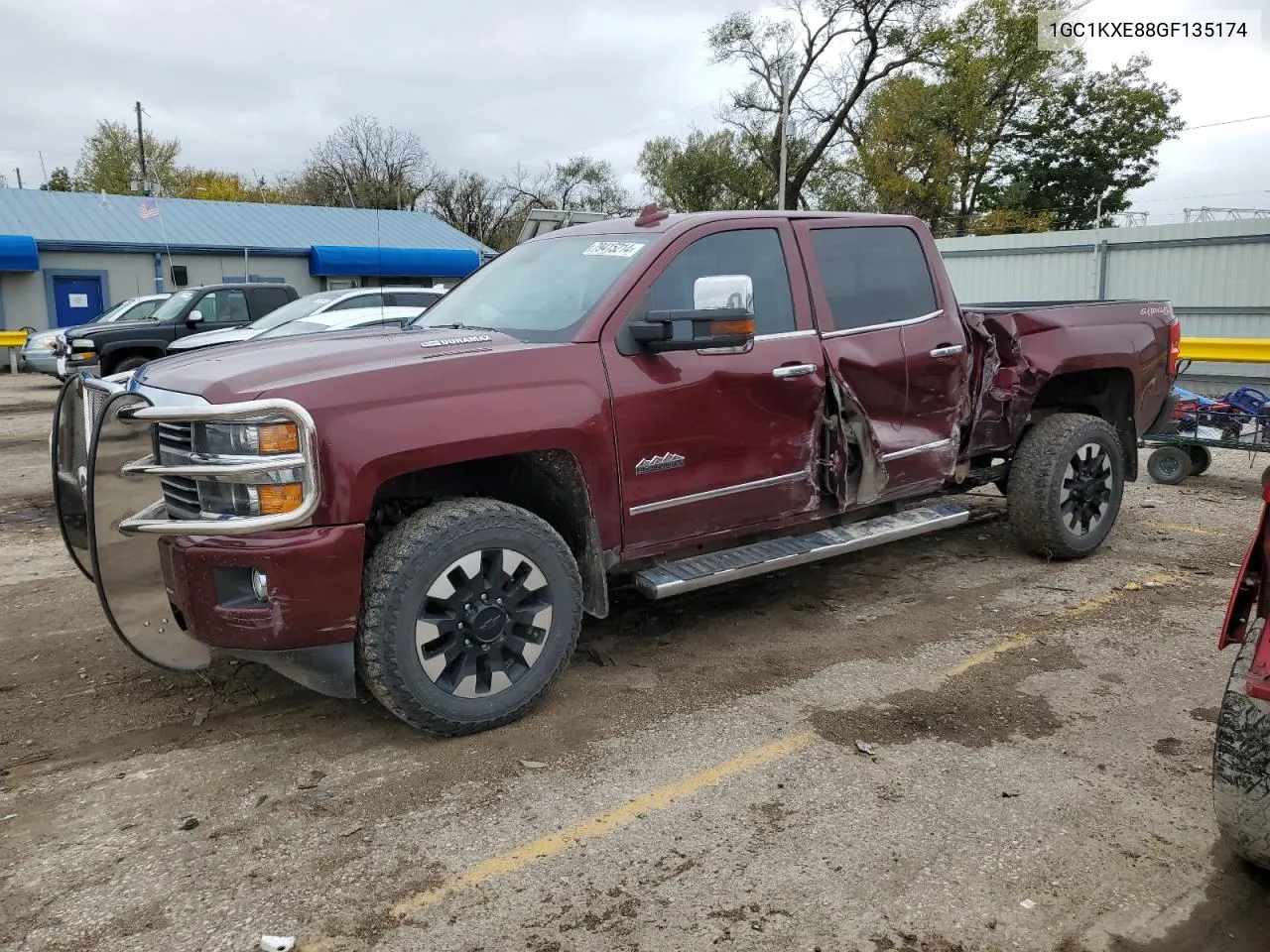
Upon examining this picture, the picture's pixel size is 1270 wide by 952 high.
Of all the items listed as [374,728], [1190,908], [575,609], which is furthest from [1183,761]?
[374,728]

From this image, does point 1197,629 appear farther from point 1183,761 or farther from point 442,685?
point 442,685

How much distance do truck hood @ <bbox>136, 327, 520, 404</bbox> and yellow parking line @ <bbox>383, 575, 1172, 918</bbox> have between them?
5.32 feet

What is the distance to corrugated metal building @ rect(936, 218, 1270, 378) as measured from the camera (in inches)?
574

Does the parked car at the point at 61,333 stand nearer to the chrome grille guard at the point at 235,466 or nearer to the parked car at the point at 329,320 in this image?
the parked car at the point at 329,320

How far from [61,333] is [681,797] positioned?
18276mm

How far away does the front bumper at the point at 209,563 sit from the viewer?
321 cm

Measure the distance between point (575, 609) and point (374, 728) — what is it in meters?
0.90

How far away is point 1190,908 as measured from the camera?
2.65 meters

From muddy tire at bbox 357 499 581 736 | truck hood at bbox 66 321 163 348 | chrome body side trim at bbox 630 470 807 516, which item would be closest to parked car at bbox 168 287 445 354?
truck hood at bbox 66 321 163 348

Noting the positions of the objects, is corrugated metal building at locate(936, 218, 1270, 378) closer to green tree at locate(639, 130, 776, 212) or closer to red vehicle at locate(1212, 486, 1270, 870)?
red vehicle at locate(1212, 486, 1270, 870)

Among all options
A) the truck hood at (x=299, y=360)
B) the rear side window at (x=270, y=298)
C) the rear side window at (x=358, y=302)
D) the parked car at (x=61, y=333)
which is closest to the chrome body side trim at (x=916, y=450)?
the truck hood at (x=299, y=360)

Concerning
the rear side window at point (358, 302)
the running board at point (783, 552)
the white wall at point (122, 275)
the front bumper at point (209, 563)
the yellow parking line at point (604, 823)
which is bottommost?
the yellow parking line at point (604, 823)

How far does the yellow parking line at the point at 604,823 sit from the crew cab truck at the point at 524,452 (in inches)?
27.8

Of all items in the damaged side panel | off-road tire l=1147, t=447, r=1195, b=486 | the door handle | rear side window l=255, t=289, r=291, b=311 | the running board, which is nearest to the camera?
the running board
